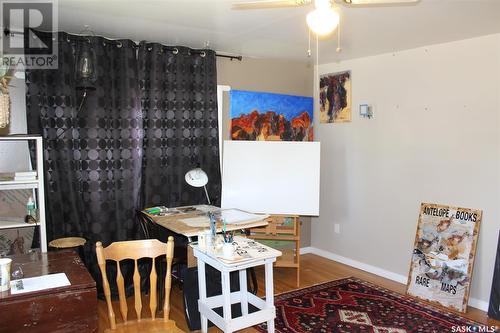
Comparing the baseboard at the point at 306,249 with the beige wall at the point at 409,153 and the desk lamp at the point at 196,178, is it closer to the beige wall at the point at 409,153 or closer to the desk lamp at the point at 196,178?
the beige wall at the point at 409,153

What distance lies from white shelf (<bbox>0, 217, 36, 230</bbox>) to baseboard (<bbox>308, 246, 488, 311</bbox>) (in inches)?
125

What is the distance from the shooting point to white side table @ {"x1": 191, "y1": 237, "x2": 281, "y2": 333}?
105 inches

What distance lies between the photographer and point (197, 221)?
11.2 ft

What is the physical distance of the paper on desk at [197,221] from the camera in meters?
3.28

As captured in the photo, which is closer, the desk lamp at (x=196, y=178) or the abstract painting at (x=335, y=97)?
the desk lamp at (x=196, y=178)

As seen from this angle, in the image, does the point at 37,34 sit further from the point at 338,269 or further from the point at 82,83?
the point at 338,269

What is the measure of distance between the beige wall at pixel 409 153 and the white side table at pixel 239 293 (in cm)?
185

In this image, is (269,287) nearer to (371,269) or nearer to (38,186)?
(38,186)

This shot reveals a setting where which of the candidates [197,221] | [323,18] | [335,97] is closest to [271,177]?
[197,221]

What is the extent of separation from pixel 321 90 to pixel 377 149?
41.8 inches

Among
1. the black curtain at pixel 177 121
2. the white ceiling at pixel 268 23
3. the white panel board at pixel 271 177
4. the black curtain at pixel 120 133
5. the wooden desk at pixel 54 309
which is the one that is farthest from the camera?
the white panel board at pixel 271 177

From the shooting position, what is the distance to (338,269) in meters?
4.52

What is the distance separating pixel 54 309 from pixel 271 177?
2558 mm

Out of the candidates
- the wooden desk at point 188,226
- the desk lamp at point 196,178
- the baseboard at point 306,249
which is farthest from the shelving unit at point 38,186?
the baseboard at point 306,249
